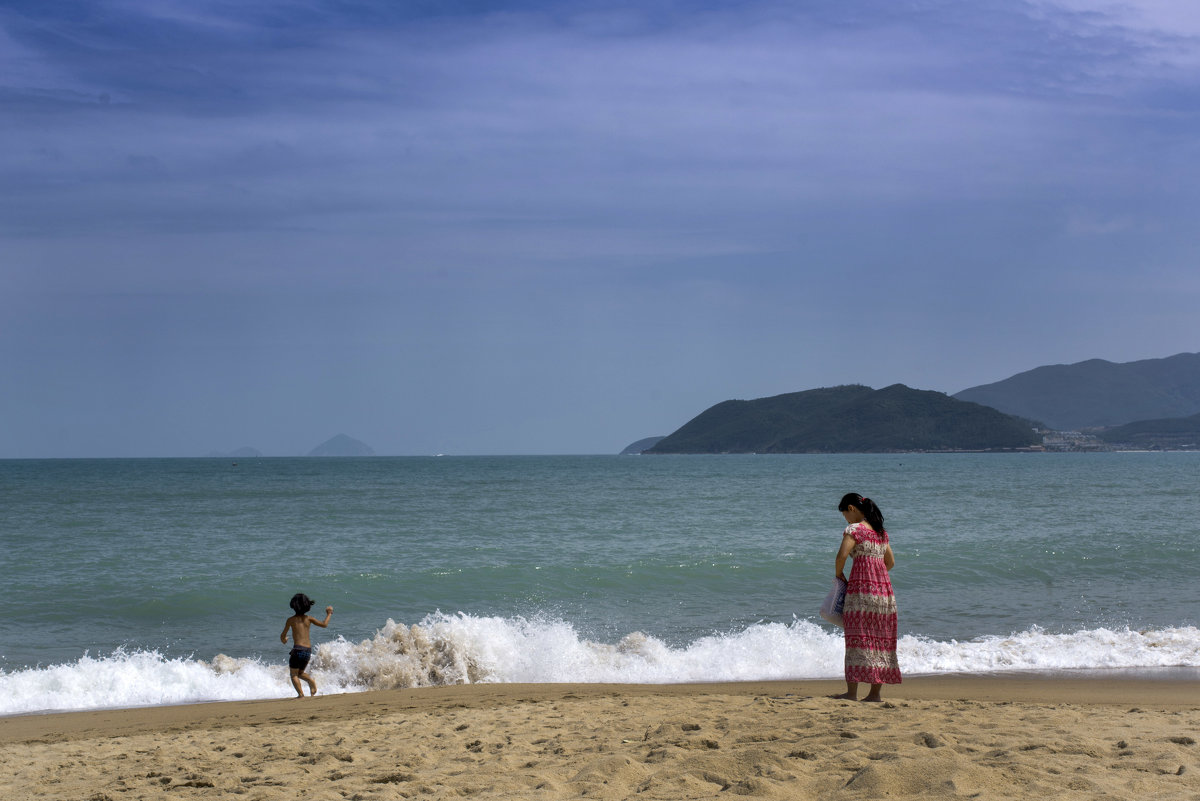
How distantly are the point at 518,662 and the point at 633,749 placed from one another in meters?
5.36

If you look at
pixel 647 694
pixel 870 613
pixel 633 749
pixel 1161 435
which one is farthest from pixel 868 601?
pixel 1161 435

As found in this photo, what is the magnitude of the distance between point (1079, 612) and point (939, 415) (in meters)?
152

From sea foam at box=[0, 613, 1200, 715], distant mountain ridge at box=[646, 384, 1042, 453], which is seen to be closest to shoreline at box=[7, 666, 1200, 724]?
sea foam at box=[0, 613, 1200, 715]

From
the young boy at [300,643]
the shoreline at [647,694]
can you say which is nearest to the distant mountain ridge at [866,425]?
the shoreline at [647,694]

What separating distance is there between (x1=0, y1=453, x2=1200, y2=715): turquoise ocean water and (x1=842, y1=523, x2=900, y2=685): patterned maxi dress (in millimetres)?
3191

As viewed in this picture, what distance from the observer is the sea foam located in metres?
10.0

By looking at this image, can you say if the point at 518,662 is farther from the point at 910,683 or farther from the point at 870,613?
the point at 870,613

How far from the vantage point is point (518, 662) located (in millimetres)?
11039

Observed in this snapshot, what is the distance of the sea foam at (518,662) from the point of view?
10.0m

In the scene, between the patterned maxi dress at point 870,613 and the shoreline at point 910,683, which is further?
the shoreline at point 910,683

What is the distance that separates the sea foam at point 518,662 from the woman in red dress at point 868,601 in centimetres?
305

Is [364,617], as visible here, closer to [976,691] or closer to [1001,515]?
[976,691]

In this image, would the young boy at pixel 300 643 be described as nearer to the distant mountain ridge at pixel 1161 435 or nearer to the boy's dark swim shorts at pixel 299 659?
the boy's dark swim shorts at pixel 299 659

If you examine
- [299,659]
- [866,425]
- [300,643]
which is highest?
[866,425]
